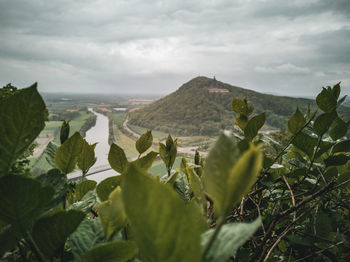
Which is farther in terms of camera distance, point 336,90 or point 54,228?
point 336,90

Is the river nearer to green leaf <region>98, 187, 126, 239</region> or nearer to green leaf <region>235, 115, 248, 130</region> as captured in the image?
green leaf <region>235, 115, 248, 130</region>

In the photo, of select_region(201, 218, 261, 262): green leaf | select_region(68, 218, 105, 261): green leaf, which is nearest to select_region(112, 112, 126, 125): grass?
select_region(68, 218, 105, 261): green leaf

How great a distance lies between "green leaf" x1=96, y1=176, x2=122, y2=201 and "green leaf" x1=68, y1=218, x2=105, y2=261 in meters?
0.05

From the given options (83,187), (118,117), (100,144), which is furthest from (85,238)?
(118,117)

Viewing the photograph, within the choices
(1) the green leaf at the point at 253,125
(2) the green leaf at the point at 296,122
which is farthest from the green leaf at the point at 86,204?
(2) the green leaf at the point at 296,122

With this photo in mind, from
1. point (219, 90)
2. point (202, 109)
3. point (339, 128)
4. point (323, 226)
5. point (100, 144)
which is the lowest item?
point (100, 144)

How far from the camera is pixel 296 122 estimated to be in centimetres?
48

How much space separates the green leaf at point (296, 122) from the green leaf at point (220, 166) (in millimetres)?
389

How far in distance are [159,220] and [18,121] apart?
158 mm

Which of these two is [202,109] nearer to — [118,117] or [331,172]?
[118,117]

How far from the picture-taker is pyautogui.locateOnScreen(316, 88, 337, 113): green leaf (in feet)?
1.52

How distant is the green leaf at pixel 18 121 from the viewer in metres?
0.19

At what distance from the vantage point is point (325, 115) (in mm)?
474

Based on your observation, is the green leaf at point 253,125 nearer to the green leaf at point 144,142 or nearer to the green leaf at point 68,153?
the green leaf at point 144,142
